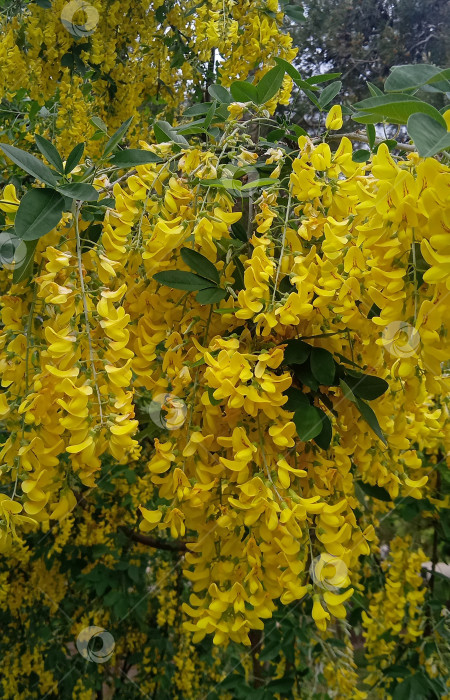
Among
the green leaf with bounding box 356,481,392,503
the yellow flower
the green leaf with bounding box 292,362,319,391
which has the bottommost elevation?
the green leaf with bounding box 356,481,392,503

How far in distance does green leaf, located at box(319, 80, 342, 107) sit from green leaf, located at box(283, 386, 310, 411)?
573 millimetres

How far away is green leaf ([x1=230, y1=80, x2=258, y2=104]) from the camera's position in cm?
90

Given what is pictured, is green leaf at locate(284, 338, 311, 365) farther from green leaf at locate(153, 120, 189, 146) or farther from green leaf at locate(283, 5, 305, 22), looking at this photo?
green leaf at locate(283, 5, 305, 22)

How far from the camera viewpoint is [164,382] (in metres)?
0.75

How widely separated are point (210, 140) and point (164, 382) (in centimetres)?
40

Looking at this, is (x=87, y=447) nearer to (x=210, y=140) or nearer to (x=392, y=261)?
(x=392, y=261)

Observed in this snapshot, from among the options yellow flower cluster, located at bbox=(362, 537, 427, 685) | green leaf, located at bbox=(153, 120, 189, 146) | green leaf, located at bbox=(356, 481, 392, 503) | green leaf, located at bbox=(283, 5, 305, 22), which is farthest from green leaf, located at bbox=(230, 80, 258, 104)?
yellow flower cluster, located at bbox=(362, 537, 427, 685)

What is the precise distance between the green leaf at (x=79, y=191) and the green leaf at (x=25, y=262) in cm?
8

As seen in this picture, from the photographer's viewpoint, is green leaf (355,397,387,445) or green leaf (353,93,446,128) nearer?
green leaf (353,93,446,128)

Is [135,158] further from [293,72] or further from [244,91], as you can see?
[293,72]

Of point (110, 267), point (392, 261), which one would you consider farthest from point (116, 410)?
point (392, 261)

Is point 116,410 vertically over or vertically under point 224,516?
over

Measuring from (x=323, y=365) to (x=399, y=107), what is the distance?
0.30 m

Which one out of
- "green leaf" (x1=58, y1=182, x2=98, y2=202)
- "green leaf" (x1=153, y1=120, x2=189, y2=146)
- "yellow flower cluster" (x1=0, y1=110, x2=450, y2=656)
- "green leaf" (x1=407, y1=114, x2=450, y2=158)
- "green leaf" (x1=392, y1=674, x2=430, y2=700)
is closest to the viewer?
"green leaf" (x1=407, y1=114, x2=450, y2=158)
